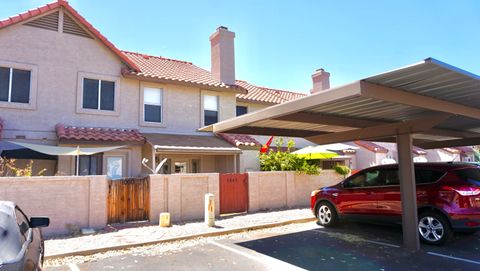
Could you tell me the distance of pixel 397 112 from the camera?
7688 mm

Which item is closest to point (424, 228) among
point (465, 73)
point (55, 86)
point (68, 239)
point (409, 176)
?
point (409, 176)

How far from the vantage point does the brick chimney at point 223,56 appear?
60.4 ft

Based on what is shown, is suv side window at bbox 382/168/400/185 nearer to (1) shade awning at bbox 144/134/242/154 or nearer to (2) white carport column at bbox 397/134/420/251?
(2) white carport column at bbox 397/134/420/251

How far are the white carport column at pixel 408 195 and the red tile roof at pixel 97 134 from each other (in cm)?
990

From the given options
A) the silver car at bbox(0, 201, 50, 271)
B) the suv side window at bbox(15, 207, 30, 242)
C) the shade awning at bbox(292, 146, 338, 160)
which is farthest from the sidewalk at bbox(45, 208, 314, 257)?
the shade awning at bbox(292, 146, 338, 160)

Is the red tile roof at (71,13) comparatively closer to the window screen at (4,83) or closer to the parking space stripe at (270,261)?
the window screen at (4,83)

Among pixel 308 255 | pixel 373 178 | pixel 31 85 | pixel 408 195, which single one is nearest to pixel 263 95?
pixel 31 85

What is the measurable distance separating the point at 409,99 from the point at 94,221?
825 centimetres

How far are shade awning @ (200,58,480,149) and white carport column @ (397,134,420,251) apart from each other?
1.33 ft

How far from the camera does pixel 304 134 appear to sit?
34.3 ft

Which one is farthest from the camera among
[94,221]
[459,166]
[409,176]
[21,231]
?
[94,221]

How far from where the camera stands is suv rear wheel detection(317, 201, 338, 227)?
1009 cm

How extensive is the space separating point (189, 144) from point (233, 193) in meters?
3.65

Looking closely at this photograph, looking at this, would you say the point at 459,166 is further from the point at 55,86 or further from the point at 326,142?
the point at 55,86
